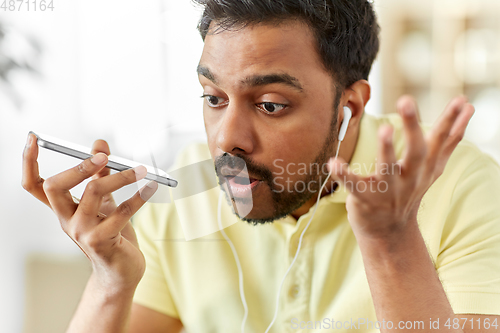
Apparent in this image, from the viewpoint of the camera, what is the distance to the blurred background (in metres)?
0.70

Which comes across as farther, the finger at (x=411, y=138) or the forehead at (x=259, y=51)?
the forehead at (x=259, y=51)

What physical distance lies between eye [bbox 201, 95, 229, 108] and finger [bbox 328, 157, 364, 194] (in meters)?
0.27

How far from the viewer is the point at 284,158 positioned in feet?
2.03

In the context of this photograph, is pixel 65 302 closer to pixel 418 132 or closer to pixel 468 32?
pixel 418 132

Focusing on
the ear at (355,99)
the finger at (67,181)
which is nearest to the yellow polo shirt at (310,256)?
the ear at (355,99)

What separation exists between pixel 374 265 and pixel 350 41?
0.39 meters

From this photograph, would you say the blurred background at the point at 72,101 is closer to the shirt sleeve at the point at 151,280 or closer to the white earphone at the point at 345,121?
the shirt sleeve at the point at 151,280

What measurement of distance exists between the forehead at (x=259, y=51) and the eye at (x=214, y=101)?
0.11 feet

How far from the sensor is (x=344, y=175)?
0.35 meters

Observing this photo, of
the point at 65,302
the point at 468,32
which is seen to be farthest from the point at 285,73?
the point at 468,32

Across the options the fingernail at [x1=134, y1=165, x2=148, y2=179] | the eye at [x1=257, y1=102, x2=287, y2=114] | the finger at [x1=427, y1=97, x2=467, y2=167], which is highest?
the eye at [x1=257, y1=102, x2=287, y2=114]

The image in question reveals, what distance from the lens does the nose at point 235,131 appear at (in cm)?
57

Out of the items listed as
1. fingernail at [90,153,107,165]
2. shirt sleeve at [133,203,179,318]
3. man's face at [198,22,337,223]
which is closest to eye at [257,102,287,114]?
man's face at [198,22,337,223]

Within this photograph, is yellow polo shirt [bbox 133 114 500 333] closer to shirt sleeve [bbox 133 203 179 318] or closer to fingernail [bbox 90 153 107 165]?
shirt sleeve [bbox 133 203 179 318]
